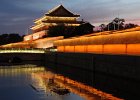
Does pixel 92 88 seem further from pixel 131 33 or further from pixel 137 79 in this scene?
pixel 131 33

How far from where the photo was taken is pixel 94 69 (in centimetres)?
4834

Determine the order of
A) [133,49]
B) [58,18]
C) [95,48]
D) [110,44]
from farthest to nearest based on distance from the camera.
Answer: [58,18]
[95,48]
[110,44]
[133,49]

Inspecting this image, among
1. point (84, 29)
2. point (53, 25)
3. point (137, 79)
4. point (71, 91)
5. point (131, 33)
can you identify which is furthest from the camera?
point (53, 25)

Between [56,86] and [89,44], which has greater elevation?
[89,44]

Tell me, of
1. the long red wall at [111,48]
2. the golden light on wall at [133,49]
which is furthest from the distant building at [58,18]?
the golden light on wall at [133,49]

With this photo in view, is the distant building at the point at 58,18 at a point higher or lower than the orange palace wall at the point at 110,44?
higher

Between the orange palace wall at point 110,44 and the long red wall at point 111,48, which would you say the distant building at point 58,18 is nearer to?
the orange palace wall at point 110,44

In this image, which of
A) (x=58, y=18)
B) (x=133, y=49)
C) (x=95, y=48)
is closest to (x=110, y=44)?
(x=95, y=48)

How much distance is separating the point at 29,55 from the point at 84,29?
19681 mm

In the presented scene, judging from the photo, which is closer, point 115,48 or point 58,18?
point 115,48

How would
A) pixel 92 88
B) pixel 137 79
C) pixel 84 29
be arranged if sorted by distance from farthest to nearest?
pixel 84 29, pixel 137 79, pixel 92 88

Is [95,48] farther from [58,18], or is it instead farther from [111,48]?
[58,18]

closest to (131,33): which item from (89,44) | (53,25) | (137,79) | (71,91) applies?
(137,79)

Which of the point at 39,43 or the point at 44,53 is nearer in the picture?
the point at 44,53
